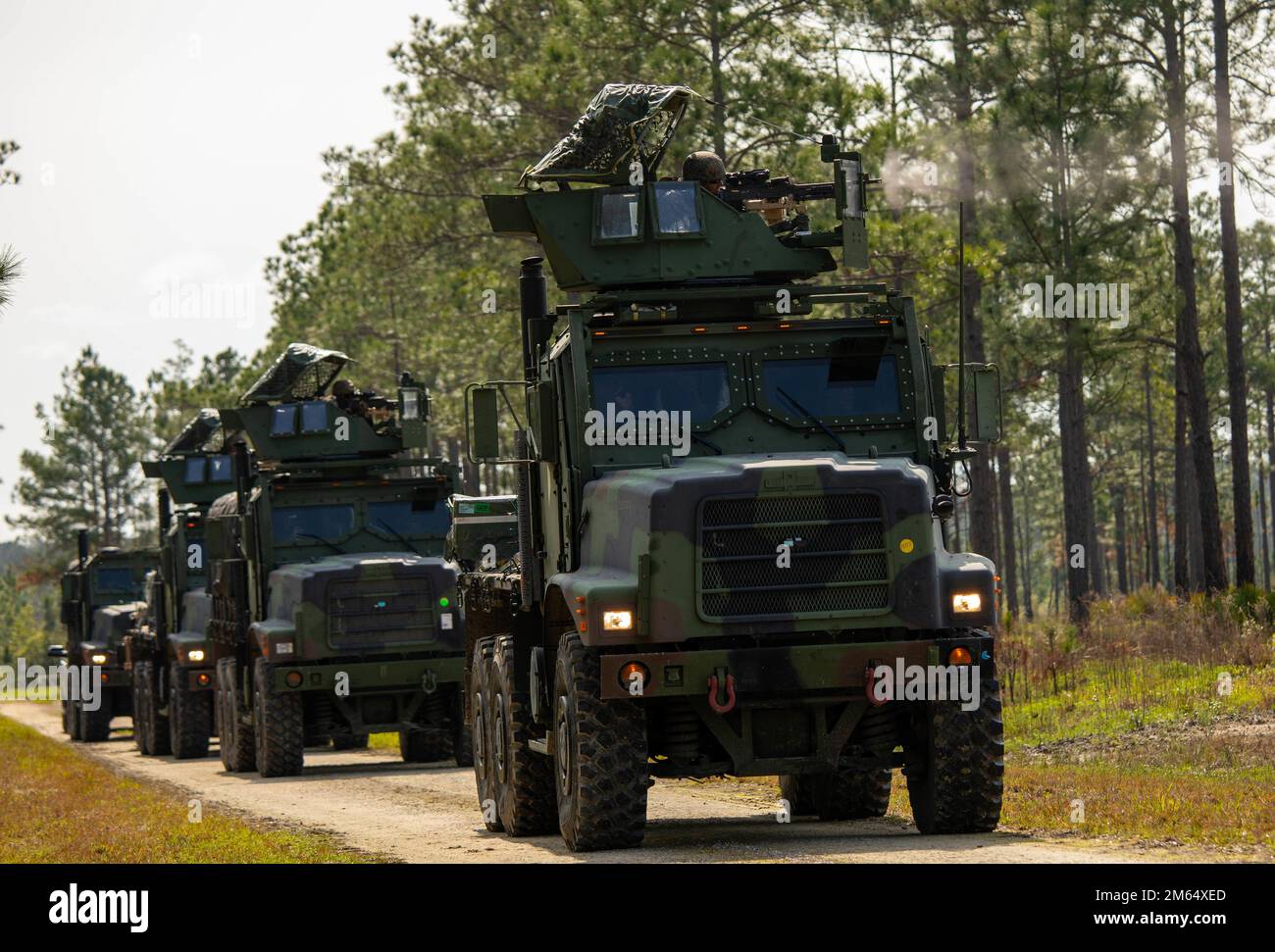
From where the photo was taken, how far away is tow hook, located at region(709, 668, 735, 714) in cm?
1175

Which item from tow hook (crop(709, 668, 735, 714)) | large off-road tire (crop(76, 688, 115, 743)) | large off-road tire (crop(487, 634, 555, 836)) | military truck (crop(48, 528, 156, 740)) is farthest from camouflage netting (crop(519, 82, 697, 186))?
large off-road tire (crop(76, 688, 115, 743))

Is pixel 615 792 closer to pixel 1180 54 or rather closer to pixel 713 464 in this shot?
pixel 713 464

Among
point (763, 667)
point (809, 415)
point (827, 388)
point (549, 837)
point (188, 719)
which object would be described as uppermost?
point (827, 388)

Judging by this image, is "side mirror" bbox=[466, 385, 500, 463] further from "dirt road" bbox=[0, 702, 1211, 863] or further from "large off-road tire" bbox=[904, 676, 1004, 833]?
"large off-road tire" bbox=[904, 676, 1004, 833]

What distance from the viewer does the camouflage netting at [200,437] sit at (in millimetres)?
31312

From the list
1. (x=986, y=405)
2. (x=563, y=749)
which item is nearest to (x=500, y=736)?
(x=563, y=749)

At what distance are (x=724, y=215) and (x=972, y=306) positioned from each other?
21.3 meters

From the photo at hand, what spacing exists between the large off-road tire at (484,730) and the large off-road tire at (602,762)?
2713mm

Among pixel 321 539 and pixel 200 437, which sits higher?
pixel 200 437

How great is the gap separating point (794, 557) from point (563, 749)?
74.1 inches

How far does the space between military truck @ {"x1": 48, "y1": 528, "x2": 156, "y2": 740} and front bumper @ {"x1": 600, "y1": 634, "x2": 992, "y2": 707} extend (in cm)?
2575

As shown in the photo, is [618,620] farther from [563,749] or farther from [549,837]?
[549,837]

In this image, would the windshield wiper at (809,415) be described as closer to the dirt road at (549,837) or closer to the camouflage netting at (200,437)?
the dirt road at (549,837)

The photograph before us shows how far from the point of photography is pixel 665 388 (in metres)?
13.1
